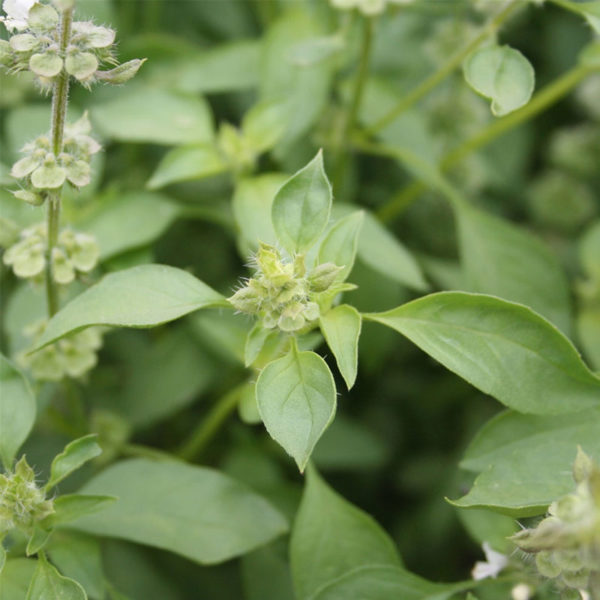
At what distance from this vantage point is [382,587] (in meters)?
1.00

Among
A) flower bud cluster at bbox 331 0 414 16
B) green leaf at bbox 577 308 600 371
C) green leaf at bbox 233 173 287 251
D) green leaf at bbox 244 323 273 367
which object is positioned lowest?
green leaf at bbox 577 308 600 371

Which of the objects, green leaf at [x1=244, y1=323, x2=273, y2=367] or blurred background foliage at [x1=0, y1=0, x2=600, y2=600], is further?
blurred background foliage at [x1=0, y1=0, x2=600, y2=600]

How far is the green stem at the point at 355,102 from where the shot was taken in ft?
4.45

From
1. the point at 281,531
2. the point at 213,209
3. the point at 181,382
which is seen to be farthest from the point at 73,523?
the point at 213,209

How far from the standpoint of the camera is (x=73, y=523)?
3.42 ft

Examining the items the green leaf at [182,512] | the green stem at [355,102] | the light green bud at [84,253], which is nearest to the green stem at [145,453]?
the green leaf at [182,512]

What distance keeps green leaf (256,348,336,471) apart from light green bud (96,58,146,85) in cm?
33

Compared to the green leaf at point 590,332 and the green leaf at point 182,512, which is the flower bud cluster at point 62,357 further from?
the green leaf at point 590,332

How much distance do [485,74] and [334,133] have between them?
1.83 ft

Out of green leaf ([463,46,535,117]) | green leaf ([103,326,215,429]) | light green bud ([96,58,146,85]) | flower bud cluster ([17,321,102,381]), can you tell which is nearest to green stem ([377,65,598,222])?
green leaf ([463,46,535,117])

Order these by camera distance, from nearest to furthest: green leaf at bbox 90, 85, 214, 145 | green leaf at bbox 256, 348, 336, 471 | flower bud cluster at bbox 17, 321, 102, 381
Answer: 1. green leaf at bbox 256, 348, 336, 471
2. flower bud cluster at bbox 17, 321, 102, 381
3. green leaf at bbox 90, 85, 214, 145

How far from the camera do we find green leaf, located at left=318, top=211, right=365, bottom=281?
98 centimetres

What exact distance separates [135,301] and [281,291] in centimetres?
16

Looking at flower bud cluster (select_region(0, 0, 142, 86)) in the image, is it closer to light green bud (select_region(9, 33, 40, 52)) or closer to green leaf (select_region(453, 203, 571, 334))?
light green bud (select_region(9, 33, 40, 52))
